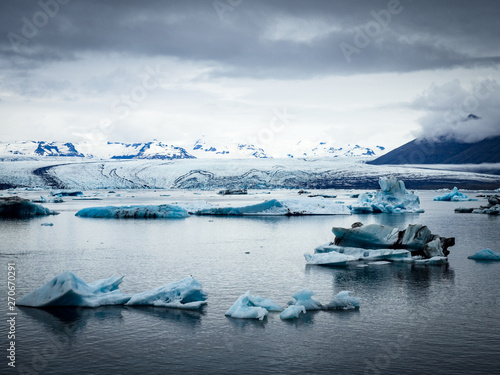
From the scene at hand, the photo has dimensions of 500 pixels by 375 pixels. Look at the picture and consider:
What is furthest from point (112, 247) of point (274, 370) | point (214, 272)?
point (274, 370)

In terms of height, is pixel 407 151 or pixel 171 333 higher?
pixel 407 151

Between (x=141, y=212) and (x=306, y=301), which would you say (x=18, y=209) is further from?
(x=306, y=301)

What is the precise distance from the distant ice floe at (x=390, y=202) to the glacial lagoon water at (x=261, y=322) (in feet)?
50.4

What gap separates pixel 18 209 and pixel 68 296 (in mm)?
19692

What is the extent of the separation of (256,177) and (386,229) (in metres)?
65.7

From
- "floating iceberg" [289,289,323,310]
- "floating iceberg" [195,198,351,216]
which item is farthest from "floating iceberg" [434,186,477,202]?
"floating iceberg" [289,289,323,310]

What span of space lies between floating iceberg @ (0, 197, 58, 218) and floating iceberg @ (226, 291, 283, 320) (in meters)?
20.7

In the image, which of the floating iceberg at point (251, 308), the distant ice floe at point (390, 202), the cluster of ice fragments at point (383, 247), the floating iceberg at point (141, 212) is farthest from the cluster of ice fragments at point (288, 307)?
the distant ice floe at point (390, 202)

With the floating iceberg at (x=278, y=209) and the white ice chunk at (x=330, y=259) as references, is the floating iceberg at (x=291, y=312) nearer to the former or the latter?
the white ice chunk at (x=330, y=259)

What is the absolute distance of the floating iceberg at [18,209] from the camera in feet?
83.8

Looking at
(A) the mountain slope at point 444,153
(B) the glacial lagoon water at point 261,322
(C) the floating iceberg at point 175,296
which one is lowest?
(B) the glacial lagoon water at point 261,322

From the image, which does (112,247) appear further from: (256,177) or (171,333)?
(256,177)

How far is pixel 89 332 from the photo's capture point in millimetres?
6859

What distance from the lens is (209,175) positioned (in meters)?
78.6
